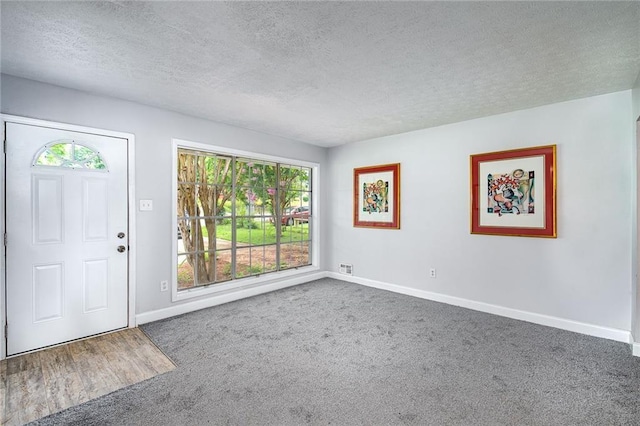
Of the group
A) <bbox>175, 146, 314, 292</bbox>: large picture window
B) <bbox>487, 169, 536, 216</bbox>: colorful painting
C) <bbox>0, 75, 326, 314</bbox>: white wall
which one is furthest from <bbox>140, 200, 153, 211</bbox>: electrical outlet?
<bbox>487, 169, 536, 216</bbox>: colorful painting

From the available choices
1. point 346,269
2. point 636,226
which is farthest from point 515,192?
point 346,269

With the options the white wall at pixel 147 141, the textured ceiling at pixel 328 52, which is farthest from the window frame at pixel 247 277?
the textured ceiling at pixel 328 52

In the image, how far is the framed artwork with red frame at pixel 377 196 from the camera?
176 inches

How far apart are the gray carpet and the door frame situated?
0.55m

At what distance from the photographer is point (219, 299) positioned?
12.7 ft

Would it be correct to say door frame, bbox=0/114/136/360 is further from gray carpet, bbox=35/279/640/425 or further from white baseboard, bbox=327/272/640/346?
white baseboard, bbox=327/272/640/346

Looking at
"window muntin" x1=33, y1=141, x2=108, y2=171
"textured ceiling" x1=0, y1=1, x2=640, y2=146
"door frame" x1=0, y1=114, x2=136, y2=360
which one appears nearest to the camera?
"textured ceiling" x1=0, y1=1, x2=640, y2=146

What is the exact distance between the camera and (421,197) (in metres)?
4.21

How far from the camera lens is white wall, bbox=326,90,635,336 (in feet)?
9.43

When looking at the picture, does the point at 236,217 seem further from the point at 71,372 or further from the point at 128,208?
the point at 71,372

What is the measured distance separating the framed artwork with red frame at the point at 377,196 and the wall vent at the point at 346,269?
74 cm

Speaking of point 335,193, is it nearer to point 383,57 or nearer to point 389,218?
point 389,218

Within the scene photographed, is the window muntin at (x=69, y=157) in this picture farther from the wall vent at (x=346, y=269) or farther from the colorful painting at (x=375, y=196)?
the wall vent at (x=346, y=269)

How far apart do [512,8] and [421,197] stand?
108 inches
